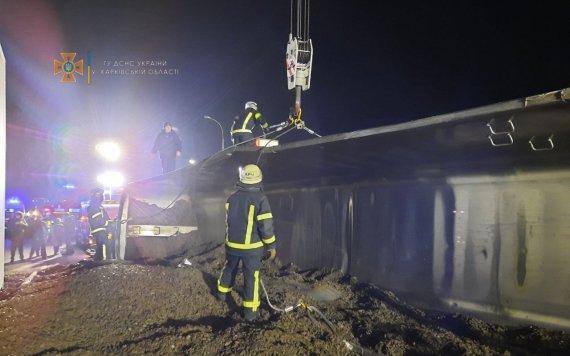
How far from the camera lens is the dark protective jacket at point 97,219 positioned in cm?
892

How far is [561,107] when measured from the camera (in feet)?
9.28

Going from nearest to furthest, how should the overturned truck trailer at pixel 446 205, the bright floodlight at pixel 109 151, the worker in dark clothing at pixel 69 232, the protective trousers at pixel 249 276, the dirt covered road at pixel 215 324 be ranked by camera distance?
the dirt covered road at pixel 215 324 < the overturned truck trailer at pixel 446 205 < the protective trousers at pixel 249 276 < the worker in dark clothing at pixel 69 232 < the bright floodlight at pixel 109 151

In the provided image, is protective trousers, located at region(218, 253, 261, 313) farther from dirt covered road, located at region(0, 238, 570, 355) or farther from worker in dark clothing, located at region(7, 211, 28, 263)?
worker in dark clothing, located at region(7, 211, 28, 263)

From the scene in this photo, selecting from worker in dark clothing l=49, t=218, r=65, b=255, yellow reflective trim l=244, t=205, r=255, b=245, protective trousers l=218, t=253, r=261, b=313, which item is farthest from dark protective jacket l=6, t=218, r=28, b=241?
yellow reflective trim l=244, t=205, r=255, b=245

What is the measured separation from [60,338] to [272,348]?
2146 mm

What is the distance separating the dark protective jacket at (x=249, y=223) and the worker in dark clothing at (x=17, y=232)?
34.6 feet

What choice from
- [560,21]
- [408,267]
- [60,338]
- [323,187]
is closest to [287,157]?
[323,187]

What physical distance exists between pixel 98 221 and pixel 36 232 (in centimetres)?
534

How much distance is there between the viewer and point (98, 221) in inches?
352

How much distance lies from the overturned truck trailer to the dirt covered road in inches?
17.3

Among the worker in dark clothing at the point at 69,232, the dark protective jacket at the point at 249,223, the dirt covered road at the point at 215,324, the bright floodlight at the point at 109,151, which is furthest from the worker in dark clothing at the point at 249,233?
the bright floodlight at the point at 109,151

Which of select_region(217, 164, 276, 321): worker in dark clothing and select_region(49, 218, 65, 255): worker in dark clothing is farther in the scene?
select_region(49, 218, 65, 255): worker in dark clothing

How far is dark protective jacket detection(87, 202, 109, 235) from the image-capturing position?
8.92m

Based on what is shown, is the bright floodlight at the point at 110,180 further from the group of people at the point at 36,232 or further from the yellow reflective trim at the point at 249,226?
the yellow reflective trim at the point at 249,226
